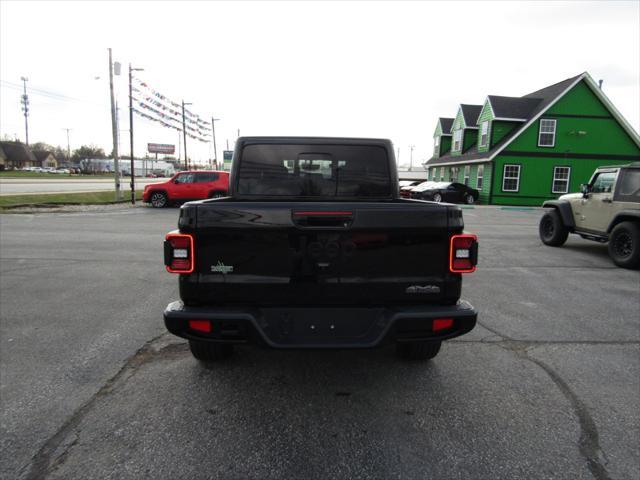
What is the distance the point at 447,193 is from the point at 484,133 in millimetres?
6564

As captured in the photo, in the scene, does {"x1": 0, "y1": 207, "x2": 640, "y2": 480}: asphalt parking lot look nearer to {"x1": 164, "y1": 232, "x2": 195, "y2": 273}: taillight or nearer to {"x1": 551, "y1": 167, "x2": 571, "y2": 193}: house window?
{"x1": 164, "y1": 232, "x2": 195, "y2": 273}: taillight

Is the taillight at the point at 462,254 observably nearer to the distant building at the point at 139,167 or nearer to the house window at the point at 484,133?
the house window at the point at 484,133

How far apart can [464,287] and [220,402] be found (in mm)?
4426

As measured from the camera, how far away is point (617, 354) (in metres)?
3.98

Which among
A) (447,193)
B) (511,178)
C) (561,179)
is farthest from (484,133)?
(447,193)

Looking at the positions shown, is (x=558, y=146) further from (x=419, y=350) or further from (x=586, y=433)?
(x=586, y=433)

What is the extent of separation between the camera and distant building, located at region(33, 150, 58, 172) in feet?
380

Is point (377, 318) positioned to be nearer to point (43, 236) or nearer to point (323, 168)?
point (323, 168)

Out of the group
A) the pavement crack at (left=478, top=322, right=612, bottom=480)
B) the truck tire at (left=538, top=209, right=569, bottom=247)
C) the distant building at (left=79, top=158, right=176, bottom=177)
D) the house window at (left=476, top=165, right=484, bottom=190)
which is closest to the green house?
the house window at (left=476, top=165, right=484, bottom=190)

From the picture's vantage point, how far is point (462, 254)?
2.87 meters

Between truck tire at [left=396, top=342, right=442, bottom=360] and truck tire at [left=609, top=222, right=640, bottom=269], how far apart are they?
6.40 m

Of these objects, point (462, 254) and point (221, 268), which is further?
point (462, 254)

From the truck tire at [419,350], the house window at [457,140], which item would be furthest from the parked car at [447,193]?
the truck tire at [419,350]

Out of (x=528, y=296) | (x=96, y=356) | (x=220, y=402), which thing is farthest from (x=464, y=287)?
(x=96, y=356)
